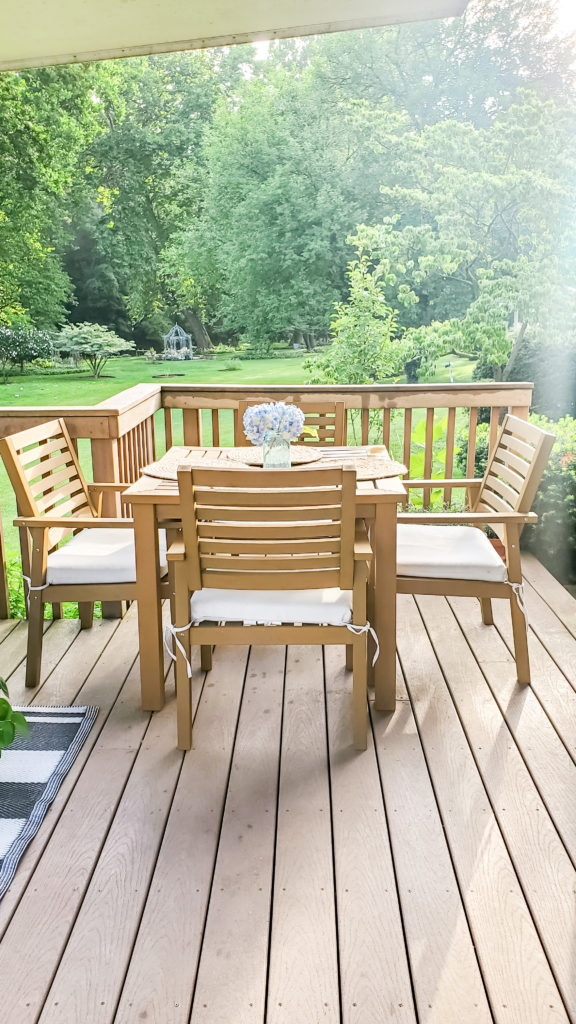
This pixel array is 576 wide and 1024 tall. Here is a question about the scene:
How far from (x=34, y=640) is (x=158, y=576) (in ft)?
1.81

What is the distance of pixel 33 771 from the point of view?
2.34 m

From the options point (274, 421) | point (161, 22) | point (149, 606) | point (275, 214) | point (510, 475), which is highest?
point (275, 214)

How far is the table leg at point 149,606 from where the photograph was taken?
2615mm

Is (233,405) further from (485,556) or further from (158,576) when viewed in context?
(485,556)

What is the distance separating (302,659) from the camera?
310cm

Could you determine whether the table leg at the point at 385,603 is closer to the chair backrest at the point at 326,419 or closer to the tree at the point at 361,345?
the chair backrest at the point at 326,419

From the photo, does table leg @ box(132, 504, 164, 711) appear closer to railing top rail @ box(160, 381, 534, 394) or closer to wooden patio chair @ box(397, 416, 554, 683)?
wooden patio chair @ box(397, 416, 554, 683)

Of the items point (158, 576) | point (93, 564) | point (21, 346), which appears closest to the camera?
point (158, 576)

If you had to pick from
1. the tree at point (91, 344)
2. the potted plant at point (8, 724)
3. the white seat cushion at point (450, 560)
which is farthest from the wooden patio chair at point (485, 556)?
the tree at point (91, 344)

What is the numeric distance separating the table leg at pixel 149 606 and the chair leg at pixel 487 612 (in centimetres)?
141

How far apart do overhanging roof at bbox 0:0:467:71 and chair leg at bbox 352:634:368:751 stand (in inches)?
101

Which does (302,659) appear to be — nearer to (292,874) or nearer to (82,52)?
(292,874)

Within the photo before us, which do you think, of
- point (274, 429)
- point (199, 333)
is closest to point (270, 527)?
point (274, 429)

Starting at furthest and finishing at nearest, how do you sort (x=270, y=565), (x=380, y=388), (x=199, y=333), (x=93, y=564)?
1. (x=199, y=333)
2. (x=380, y=388)
3. (x=93, y=564)
4. (x=270, y=565)
